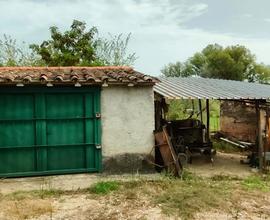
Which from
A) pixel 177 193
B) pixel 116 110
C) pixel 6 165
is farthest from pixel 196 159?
pixel 6 165

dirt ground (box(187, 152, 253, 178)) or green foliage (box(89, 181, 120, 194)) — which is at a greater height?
green foliage (box(89, 181, 120, 194))

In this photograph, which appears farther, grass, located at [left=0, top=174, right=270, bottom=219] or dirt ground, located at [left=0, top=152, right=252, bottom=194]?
dirt ground, located at [left=0, top=152, right=252, bottom=194]

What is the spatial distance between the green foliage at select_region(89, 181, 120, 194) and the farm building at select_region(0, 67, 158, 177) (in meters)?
1.45

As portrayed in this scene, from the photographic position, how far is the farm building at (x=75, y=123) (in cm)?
1061

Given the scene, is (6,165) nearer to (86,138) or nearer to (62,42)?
(86,138)

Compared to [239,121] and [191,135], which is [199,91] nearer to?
[191,135]

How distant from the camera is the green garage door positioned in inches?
418

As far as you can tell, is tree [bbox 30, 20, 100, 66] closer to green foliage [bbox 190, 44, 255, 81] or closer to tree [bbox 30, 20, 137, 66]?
tree [bbox 30, 20, 137, 66]

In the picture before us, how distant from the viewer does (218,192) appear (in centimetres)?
913

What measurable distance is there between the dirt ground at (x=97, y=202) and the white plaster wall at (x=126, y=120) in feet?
2.76

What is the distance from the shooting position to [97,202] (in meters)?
8.49

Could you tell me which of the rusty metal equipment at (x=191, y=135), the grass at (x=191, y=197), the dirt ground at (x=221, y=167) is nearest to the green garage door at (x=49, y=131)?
the grass at (x=191, y=197)

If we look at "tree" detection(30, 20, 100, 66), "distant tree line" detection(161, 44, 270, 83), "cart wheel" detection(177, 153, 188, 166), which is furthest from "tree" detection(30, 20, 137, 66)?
"distant tree line" detection(161, 44, 270, 83)

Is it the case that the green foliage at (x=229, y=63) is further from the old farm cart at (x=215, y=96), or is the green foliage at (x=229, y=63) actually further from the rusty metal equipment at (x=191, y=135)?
A: the old farm cart at (x=215, y=96)
